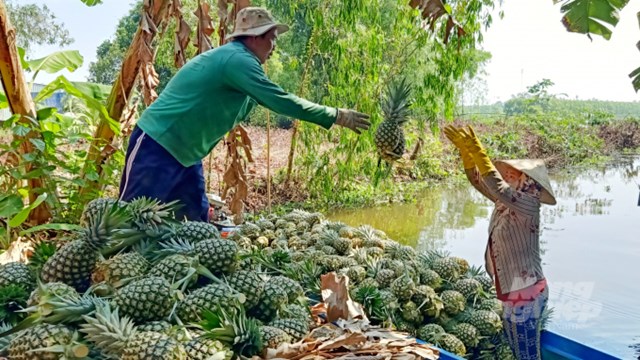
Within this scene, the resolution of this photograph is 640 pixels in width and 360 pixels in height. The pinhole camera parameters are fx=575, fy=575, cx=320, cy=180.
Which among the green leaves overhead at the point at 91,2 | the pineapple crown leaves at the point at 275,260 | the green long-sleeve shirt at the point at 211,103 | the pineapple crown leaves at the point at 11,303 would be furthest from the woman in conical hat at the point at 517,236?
the green leaves overhead at the point at 91,2

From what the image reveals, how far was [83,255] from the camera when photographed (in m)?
1.77

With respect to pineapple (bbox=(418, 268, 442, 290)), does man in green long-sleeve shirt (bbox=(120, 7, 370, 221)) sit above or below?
above

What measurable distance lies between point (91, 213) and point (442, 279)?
5.73 ft

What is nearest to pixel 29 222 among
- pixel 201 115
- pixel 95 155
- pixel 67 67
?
pixel 95 155

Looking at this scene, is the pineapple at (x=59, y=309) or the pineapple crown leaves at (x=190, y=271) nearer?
the pineapple at (x=59, y=309)

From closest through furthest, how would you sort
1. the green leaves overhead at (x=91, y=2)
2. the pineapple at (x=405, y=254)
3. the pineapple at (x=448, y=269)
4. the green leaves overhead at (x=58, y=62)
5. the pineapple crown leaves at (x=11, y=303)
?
the pineapple crown leaves at (x=11, y=303) → the pineapple at (x=448, y=269) → the pineapple at (x=405, y=254) → the green leaves overhead at (x=91, y=2) → the green leaves overhead at (x=58, y=62)

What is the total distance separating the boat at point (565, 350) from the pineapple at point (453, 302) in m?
0.38

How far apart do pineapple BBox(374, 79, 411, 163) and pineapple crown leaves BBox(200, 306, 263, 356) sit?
155 cm

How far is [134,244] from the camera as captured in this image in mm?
1893

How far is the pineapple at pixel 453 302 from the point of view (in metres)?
2.71

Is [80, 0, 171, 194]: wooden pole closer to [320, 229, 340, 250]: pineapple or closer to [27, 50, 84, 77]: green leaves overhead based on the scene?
[27, 50, 84, 77]: green leaves overhead

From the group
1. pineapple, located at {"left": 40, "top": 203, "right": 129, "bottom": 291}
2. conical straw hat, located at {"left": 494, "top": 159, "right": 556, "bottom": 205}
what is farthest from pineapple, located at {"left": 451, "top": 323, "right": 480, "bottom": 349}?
pineapple, located at {"left": 40, "top": 203, "right": 129, "bottom": 291}

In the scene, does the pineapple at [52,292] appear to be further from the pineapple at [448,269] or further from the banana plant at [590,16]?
the banana plant at [590,16]

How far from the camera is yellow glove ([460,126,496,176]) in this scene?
96.1 inches
